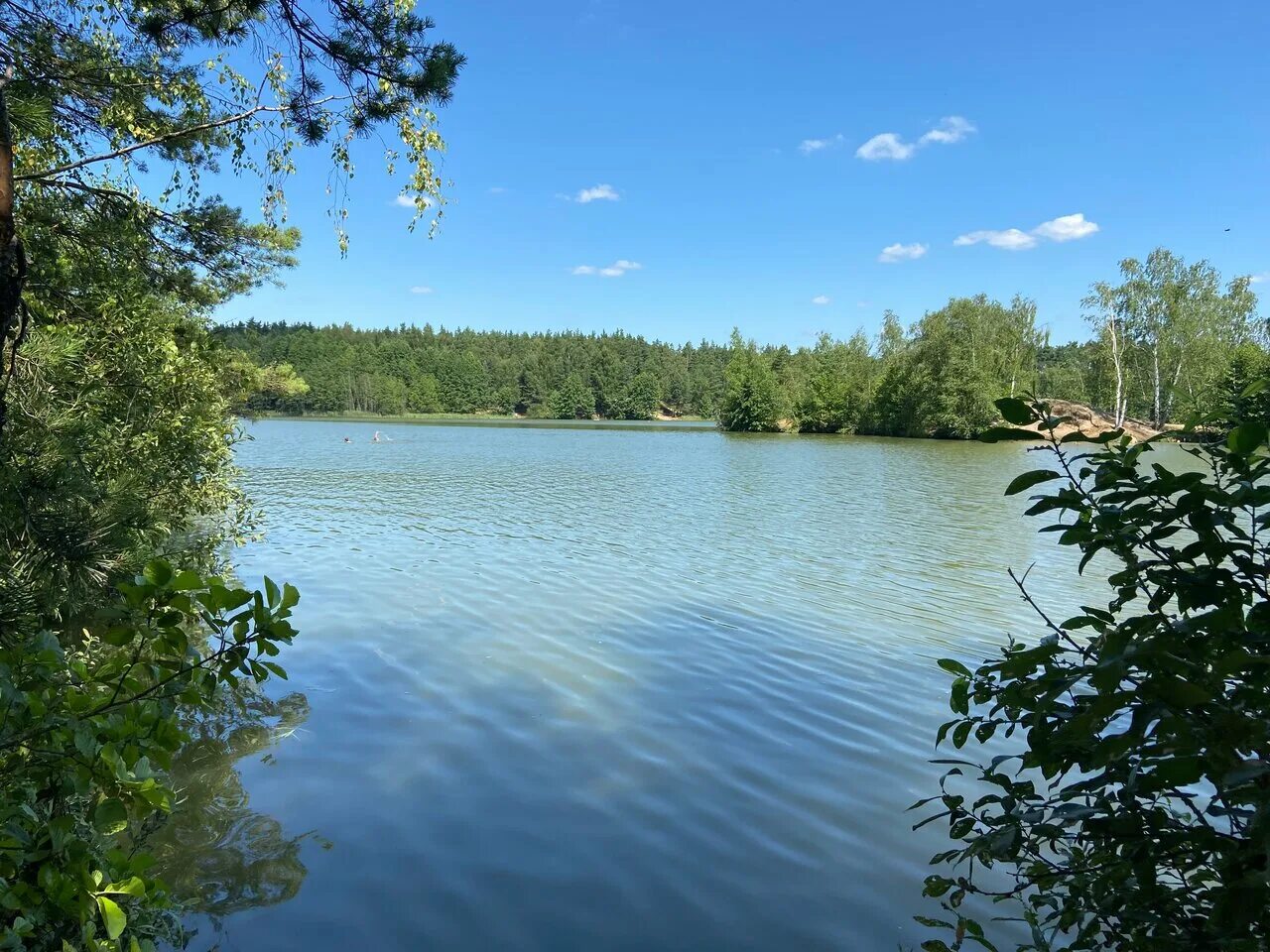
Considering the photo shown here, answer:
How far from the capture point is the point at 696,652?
26.3ft

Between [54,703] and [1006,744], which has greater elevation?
[54,703]

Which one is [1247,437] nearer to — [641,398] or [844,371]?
[844,371]

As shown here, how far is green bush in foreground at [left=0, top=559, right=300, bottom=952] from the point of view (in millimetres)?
1755

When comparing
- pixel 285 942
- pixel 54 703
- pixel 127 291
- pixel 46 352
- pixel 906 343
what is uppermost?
pixel 906 343

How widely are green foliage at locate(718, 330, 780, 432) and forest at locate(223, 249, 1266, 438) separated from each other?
16 centimetres

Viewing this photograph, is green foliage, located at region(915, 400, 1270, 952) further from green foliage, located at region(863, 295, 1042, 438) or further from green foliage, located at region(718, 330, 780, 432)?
green foliage, located at region(718, 330, 780, 432)

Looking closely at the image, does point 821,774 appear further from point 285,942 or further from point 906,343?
point 906,343

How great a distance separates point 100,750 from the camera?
176 cm

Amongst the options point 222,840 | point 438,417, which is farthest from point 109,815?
point 438,417

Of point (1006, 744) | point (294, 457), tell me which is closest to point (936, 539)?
point (1006, 744)

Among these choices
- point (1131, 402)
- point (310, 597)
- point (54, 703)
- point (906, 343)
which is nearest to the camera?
point (54, 703)

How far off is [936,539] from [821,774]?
10.7 meters

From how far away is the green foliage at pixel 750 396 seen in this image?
78250 mm

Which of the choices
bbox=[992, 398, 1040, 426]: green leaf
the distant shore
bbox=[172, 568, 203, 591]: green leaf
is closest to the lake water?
bbox=[172, 568, 203, 591]: green leaf
